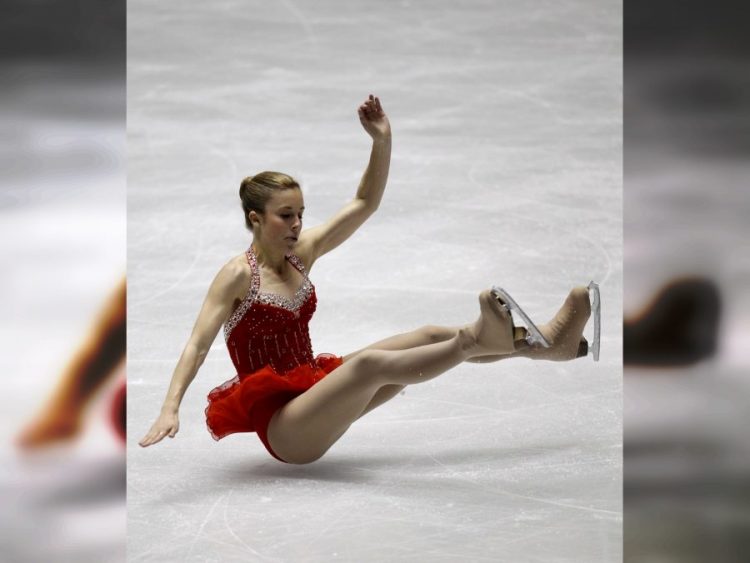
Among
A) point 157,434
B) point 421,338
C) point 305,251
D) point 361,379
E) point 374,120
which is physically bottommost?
point 157,434

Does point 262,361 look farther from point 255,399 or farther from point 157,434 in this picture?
point 157,434

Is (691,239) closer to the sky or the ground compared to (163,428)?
closer to the sky

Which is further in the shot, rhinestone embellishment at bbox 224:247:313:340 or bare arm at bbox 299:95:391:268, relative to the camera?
bare arm at bbox 299:95:391:268

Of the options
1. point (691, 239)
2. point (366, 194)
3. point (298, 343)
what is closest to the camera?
point (691, 239)

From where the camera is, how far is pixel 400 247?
16.6 ft

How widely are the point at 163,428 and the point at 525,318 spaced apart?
2.93 ft

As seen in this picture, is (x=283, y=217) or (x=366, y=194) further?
(x=366, y=194)

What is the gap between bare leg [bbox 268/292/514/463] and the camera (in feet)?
8.87

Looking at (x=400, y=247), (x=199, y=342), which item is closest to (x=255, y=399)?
(x=199, y=342)

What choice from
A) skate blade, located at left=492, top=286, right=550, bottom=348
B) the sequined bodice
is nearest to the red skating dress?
the sequined bodice

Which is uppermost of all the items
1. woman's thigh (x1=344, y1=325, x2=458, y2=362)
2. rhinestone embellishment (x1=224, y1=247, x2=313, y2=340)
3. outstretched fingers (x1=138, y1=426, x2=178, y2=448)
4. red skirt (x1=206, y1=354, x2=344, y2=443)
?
rhinestone embellishment (x1=224, y1=247, x2=313, y2=340)

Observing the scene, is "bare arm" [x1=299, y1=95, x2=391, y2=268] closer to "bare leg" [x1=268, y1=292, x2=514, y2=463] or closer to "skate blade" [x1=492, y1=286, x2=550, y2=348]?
"bare leg" [x1=268, y1=292, x2=514, y2=463]

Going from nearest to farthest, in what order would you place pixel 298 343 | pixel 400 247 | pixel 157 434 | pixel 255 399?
pixel 157 434, pixel 255 399, pixel 298 343, pixel 400 247

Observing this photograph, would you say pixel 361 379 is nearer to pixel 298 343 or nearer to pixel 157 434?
pixel 298 343
